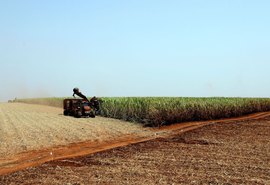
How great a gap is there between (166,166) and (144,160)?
4.57ft

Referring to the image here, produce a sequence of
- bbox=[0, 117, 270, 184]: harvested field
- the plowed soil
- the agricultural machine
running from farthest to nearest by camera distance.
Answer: the agricultural machine → the plowed soil → bbox=[0, 117, 270, 184]: harvested field

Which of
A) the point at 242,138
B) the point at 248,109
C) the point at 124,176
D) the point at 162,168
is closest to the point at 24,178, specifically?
the point at 124,176

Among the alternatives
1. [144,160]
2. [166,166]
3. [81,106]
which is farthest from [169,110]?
[166,166]

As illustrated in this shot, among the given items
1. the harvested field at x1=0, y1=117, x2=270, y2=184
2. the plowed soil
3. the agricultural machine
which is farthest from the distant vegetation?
the harvested field at x1=0, y1=117, x2=270, y2=184

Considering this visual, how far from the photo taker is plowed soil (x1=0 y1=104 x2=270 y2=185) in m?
11.5

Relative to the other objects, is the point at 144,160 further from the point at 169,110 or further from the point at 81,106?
the point at 81,106

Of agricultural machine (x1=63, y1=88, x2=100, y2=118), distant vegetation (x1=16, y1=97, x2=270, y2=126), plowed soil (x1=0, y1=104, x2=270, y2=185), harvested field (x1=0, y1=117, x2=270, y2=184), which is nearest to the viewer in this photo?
harvested field (x1=0, y1=117, x2=270, y2=184)

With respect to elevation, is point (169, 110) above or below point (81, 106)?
below

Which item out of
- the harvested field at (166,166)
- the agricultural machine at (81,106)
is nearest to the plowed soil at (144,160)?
the harvested field at (166,166)

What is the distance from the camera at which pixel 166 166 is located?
43.3ft

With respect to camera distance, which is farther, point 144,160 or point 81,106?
point 81,106

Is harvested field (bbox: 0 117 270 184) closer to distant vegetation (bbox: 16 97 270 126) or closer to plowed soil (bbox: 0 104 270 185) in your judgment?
plowed soil (bbox: 0 104 270 185)

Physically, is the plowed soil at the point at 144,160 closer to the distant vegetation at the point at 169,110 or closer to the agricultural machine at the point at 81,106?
the distant vegetation at the point at 169,110

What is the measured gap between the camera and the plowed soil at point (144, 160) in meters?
11.5
